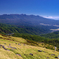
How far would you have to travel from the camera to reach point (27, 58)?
82.0ft

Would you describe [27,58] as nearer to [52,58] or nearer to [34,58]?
[34,58]

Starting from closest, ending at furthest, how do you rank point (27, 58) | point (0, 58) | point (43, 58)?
point (0, 58), point (27, 58), point (43, 58)

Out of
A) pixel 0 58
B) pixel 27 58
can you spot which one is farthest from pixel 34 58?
pixel 0 58

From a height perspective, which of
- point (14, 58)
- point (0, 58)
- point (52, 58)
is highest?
point (0, 58)

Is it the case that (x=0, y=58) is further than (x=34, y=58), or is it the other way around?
(x=34, y=58)

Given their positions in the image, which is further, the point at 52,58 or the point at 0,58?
the point at 52,58

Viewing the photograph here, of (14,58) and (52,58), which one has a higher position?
(14,58)

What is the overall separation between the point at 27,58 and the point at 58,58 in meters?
13.1

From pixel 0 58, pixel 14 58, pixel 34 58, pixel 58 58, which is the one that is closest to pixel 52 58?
pixel 58 58

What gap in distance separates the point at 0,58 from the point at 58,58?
22379mm

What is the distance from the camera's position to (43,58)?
2725cm

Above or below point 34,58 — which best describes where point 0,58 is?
above

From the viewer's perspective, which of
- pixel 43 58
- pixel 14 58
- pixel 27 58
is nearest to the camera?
pixel 14 58

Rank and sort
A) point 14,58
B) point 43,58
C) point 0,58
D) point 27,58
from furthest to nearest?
point 43,58, point 27,58, point 14,58, point 0,58
